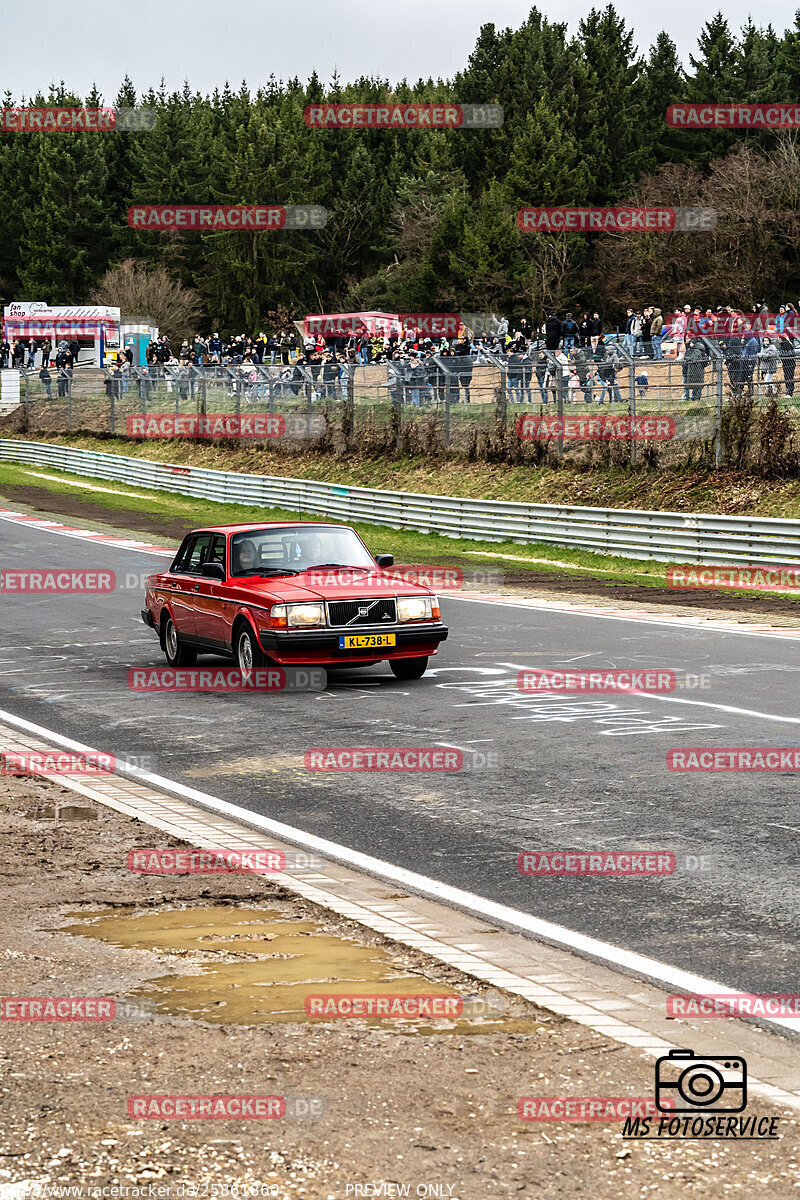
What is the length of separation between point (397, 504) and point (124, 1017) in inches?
1179

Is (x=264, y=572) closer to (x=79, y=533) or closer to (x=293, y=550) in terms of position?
(x=293, y=550)

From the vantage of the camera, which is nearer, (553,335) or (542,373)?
(542,373)

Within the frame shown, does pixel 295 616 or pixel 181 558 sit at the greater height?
pixel 181 558

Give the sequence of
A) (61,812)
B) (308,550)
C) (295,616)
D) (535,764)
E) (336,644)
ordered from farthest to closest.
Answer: (308,550) → (336,644) → (295,616) → (535,764) → (61,812)

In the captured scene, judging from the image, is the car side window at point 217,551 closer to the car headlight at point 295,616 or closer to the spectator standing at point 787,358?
the car headlight at point 295,616

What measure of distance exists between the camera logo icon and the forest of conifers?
5849 cm

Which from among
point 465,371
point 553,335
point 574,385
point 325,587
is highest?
point 553,335

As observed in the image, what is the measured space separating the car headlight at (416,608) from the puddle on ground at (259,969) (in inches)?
286

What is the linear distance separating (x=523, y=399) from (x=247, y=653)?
810 inches

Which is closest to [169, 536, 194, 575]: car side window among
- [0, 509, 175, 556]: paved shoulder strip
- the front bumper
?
the front bumper

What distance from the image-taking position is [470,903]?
664 cm

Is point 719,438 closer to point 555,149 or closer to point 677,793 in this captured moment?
point 677,793

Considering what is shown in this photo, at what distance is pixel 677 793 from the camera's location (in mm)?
8891

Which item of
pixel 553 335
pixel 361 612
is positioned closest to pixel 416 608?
pixel 361 612
